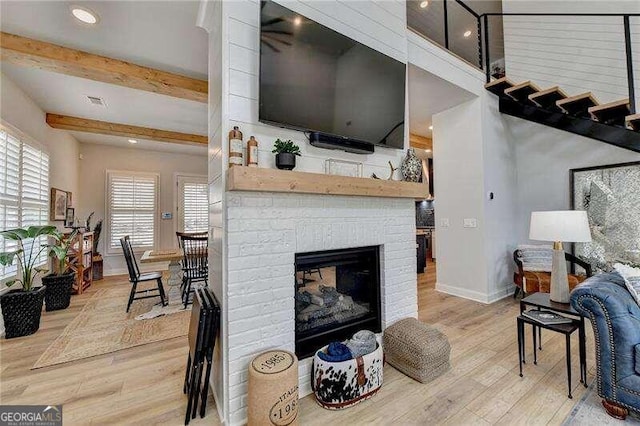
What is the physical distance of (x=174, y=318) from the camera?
135 inches

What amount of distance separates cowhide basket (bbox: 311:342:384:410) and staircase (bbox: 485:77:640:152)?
3.64 meters

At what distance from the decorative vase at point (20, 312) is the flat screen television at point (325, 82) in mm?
3405

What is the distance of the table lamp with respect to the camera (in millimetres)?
2135

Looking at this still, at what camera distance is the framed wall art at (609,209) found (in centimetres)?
336

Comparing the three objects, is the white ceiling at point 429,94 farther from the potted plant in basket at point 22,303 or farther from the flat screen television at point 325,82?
the potted plant in basket at point 22,303

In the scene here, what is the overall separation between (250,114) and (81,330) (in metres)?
3.23

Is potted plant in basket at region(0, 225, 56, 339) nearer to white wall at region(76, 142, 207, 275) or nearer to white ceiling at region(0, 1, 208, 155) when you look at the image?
white ceiling at region(0, 1, 208, 155)

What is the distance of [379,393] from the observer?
1943mm

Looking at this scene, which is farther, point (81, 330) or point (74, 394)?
point (81, 330)

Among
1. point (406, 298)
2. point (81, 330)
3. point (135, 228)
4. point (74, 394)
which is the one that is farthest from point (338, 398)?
point (135, 228)

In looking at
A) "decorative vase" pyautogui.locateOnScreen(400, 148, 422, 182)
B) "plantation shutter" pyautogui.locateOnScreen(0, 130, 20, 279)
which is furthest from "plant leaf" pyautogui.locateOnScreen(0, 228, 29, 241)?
"decorative vase" pyautogui.locateOnScreen(400, 148, 422, 182)

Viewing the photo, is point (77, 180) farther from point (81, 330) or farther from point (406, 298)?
point (406, 298)

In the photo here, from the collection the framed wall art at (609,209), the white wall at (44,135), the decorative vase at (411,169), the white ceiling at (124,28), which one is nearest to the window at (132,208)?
the white wall at (44,135)

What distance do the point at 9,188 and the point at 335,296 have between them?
407 cm
